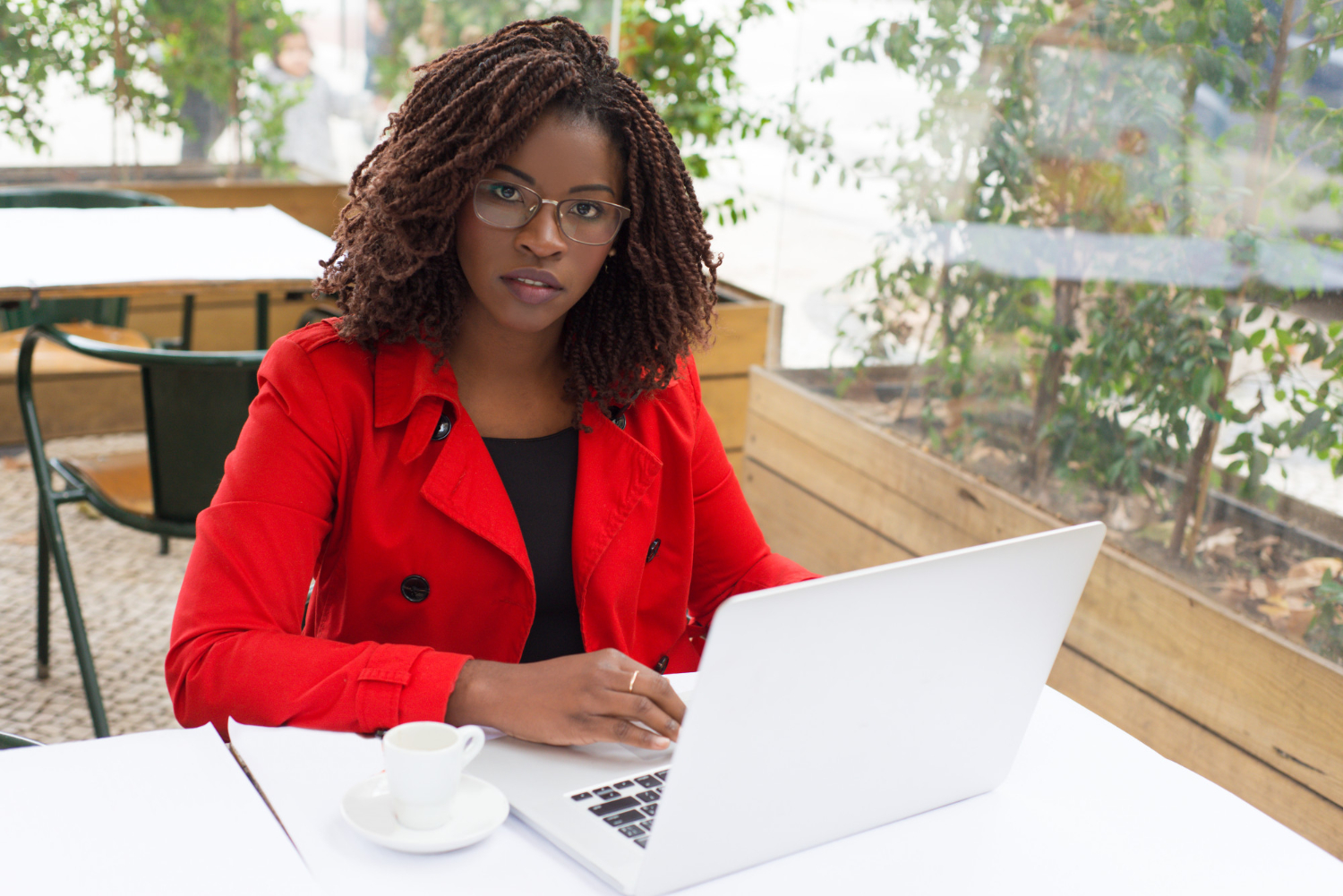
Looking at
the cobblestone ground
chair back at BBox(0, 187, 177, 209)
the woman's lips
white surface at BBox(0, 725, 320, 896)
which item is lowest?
the cobblestone ground

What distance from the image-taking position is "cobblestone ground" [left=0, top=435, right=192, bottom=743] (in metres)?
2.40

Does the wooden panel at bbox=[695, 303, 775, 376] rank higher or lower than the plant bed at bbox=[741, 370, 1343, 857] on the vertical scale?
higher

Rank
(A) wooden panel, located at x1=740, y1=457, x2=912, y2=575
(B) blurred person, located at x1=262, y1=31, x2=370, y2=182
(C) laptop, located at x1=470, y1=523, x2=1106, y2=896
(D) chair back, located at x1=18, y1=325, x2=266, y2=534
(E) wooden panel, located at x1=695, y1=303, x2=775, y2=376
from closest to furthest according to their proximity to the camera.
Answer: (C) laptop, located at x1=470, y1=523, x2=1106, y2=896
(D) chair back, located at x1=18, y1=325, x2=266, y2=534
(A) wooden panel, located at x1=740, y1=457, x2=912, y2=575
(E) wooden panel, located at x1=695, y1=303, x2=775, y2=376
(B) blurred person, located at x1=262, y1=31, x2=370, y2=182

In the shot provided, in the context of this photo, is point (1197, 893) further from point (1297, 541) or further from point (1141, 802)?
point (1297, 541)

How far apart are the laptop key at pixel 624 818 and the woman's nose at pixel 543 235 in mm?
581

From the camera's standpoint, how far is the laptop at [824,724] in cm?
74

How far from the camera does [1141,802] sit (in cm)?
104

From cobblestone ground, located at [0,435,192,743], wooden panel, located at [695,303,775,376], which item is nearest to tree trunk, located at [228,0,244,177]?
cobblestone ground, located at [0,435,192,743]

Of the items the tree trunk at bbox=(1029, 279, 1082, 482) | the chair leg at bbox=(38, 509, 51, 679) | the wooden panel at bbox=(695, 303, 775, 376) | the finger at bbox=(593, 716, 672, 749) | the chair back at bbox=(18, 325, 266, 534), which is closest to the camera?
the finger at bbox=(593, 716, 672, 749)

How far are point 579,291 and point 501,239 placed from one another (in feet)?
0.36

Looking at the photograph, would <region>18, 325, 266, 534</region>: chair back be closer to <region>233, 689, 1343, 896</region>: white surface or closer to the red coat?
the red coat

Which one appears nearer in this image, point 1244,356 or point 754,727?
point 754,727

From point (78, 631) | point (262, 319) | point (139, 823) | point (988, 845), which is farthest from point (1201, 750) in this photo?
point (262, 319)

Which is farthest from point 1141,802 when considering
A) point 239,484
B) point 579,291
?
point 239,484
